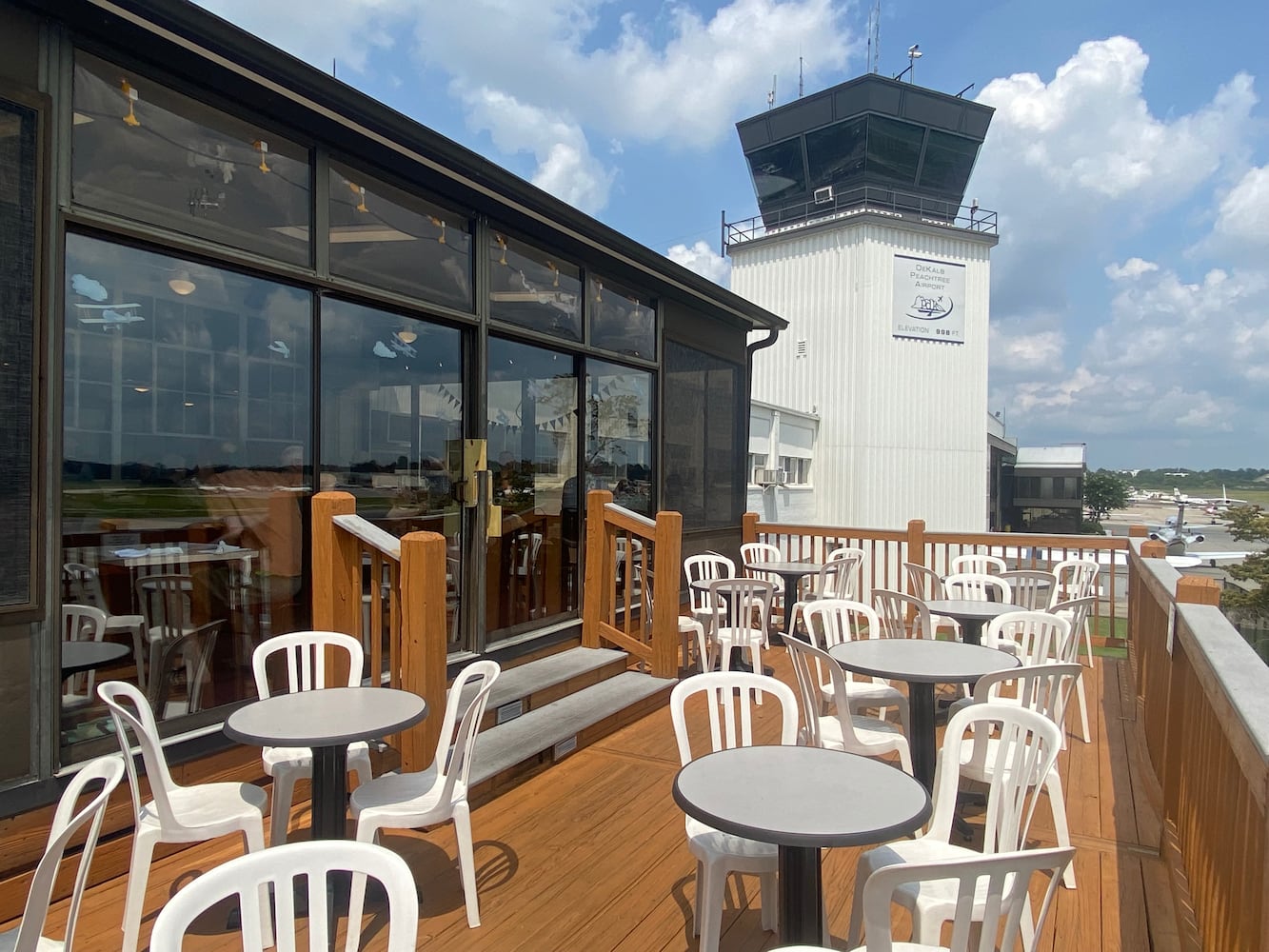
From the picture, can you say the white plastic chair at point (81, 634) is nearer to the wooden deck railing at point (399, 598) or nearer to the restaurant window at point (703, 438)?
the wooden deck railing at point (399, 598)

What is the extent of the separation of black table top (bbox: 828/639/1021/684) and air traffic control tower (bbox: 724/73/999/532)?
12790 millimetres

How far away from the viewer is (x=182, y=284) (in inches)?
113

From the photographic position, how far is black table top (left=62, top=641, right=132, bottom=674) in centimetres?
248

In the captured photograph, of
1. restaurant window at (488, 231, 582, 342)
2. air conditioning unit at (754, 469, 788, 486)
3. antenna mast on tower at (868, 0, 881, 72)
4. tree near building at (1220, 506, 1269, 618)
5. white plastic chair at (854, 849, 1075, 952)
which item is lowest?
tree near building at (1220, 506, 1269, 618)

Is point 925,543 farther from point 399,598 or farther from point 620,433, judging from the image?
point 399,598

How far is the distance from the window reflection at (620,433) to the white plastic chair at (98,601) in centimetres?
290

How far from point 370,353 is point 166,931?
116 inches

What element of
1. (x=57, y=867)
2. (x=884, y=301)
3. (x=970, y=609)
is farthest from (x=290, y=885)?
(x=884, y=301)

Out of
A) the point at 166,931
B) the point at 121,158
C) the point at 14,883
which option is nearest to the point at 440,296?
the point at 121,158

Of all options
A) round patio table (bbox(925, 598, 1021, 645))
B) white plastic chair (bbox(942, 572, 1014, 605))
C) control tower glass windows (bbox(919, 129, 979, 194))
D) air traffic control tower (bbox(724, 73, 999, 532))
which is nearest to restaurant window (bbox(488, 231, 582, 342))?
round patio table (bbox(925, 598, 1021, 645))

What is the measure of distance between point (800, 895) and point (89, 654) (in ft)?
7.89

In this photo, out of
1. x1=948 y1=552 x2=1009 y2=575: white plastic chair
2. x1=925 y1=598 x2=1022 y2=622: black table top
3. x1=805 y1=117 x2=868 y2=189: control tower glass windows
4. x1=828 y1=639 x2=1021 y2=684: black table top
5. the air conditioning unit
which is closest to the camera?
x1=828 y1=639 x2=1021 y2=684: black table top

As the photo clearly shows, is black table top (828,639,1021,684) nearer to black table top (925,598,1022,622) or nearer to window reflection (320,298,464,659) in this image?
black table top (925,598,1022,622)

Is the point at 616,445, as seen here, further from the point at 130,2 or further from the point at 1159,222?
the point at 1159,222
